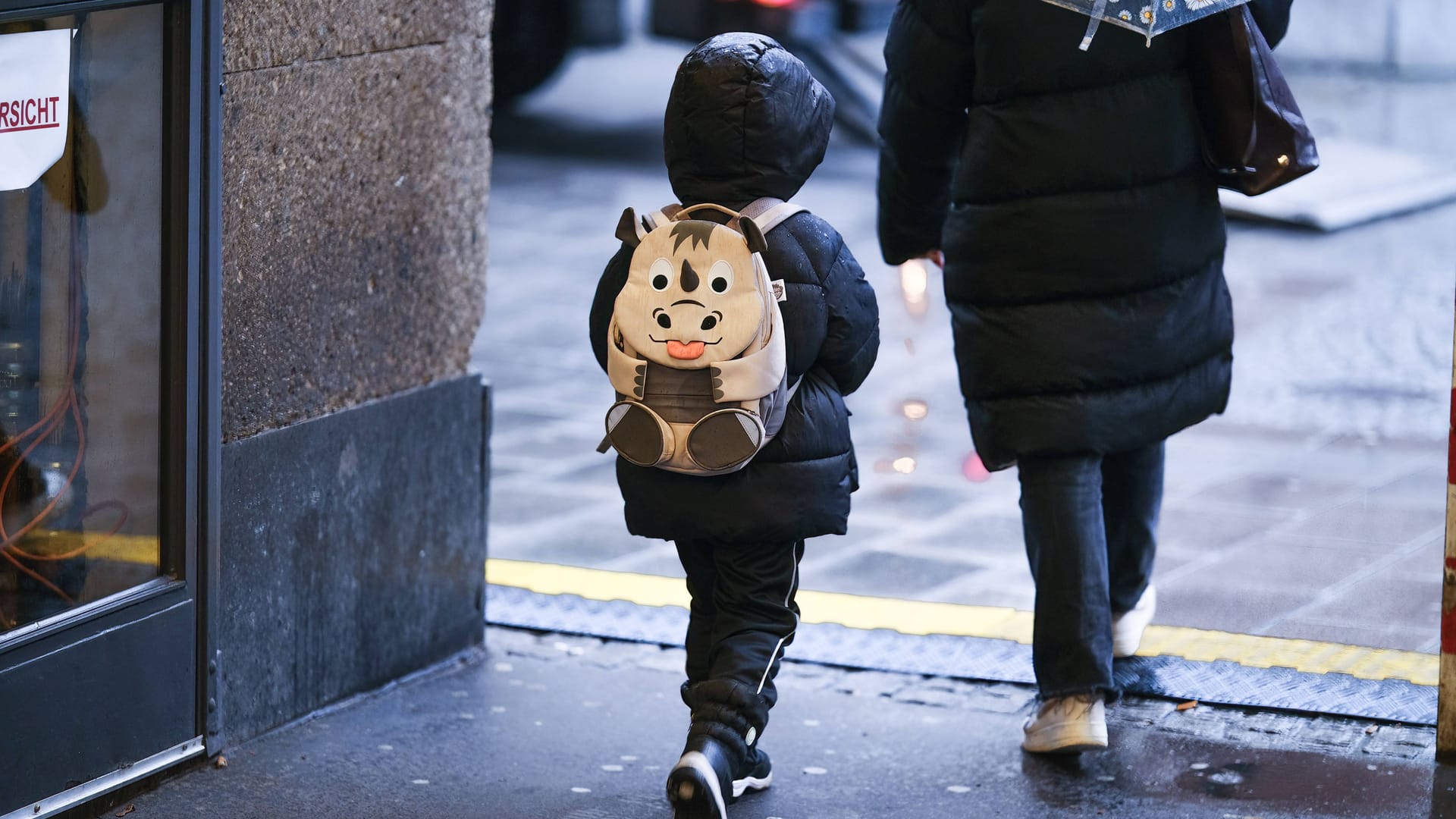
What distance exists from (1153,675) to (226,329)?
2094mm

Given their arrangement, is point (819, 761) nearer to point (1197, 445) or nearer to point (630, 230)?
point (630, 230)

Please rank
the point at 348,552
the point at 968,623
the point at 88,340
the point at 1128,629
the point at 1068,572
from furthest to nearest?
the point at 968,623 → the point at 1128,629 → the point at 348,552 → the point at 1068,572 → the point at 88,340

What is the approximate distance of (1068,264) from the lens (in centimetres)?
360

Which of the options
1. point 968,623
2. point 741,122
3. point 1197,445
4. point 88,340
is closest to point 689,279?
point 741,122

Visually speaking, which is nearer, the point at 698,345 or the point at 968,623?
the point at 698,345

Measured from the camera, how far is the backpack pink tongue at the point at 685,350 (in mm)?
3178

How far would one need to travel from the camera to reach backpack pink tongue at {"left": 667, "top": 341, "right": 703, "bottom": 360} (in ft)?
10.4

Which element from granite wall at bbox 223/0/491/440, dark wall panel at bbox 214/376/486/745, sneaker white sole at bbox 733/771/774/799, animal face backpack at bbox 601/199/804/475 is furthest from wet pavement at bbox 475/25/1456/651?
animal face backpack at bbox 601/199/804/475

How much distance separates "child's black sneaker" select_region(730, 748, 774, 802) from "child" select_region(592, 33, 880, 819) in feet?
0.05

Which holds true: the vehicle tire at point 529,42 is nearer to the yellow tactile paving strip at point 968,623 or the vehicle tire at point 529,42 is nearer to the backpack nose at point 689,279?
the yellow tactile paving strip at point 968,623

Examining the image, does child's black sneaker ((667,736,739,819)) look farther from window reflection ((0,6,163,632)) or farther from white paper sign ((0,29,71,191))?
white paper sign ((0,29,71,191))

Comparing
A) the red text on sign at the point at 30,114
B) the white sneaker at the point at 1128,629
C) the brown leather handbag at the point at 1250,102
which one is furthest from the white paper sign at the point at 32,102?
the white sneaker at the point at 1128,629

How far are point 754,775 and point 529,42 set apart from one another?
A: 9707 mm

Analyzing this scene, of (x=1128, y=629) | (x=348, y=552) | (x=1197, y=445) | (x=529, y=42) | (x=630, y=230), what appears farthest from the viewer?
(x=529, y=42)
